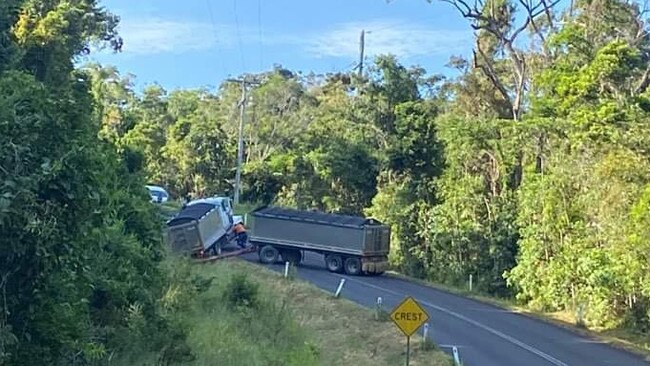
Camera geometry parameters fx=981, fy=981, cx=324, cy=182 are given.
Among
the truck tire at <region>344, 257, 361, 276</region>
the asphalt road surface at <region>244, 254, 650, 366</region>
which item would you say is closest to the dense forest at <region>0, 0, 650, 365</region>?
the asphalt road surface at <region>244, 254, 650, 366</region>

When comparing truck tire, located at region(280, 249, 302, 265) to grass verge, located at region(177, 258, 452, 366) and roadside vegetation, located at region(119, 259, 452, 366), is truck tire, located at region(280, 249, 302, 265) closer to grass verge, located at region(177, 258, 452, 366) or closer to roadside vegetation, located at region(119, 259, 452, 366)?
grass verge, located at region(177, 258, 452, 366)

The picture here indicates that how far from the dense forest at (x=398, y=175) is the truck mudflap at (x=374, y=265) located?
10.7 feet

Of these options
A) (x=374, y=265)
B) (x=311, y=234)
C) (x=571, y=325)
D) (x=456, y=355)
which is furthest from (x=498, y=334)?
(x=311, y=234)

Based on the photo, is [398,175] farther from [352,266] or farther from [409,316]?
[409,316]

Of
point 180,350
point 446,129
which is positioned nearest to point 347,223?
point 446,129

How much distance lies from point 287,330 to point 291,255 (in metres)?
20.5

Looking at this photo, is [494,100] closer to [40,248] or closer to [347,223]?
[347,223]

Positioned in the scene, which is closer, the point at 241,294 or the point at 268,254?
the point at 241,294

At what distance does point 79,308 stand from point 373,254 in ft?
107

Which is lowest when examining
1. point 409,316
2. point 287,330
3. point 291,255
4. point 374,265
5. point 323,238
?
point 374,265

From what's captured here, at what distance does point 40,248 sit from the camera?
387 inches

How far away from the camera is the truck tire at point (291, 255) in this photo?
4469 centimetres

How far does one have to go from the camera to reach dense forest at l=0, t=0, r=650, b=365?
10594 millimetres

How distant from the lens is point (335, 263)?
44.4m
